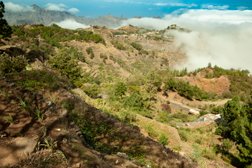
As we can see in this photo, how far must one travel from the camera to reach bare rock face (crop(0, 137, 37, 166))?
17.5ft

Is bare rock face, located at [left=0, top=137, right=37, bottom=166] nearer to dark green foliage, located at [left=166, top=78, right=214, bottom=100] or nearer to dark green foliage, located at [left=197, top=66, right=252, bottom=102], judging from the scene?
dark green foliage, located at [left=166, top=78, right=214, bottom=100]

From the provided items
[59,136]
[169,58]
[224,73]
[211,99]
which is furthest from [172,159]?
[169,58]

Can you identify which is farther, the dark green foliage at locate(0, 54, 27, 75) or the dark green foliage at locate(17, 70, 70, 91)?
the dark green foliage at locate(0, 54, 27, 75)

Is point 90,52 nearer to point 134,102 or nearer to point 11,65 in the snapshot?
point 134,102

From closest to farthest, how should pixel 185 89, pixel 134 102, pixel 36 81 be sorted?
pixel 36 81, pixel 134 102, pixel 185 89

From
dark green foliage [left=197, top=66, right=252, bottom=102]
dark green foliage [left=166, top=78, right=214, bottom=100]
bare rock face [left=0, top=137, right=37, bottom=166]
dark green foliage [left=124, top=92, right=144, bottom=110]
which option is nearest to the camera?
bare rock face [left=0, top=137, right=37, bottom=166]

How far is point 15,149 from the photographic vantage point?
558cm

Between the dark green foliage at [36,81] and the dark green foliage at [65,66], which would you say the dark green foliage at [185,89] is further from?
the dark green foliage at [36,81]

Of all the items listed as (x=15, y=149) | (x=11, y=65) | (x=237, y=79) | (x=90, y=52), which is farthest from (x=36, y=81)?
(x=90, y=52)

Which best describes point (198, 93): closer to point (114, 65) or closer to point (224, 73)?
point (224, 73)

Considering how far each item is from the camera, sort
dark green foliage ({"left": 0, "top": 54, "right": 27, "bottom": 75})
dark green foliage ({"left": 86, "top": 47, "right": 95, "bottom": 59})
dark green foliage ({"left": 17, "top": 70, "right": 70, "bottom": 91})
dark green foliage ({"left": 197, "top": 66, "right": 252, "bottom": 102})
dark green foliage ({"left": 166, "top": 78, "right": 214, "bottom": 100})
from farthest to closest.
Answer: dark green foliage ({"left": 86, "top": 47, "right": 95, "bottom": 59})
dark green foliage ({"left": 197, "top": 66, "right": 252, "bottom": 102})
dark green foliage ({"left": 166, "top": 78, "right": 214, "bottom": 100})
dark green foliage ({"left": 0, "top": 54, "right": 27, "bottom": 75})
dark green foliage ({"left": 17, "top": 70, "right": 70, "bottom": 91})

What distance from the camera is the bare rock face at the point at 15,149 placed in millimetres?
5345

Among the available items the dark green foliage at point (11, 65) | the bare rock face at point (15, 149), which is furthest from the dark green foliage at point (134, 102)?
the bare rock face at point (15, 149)

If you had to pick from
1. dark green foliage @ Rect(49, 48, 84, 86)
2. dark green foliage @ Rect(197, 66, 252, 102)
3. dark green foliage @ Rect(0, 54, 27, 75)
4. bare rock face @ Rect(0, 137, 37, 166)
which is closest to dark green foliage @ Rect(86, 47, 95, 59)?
dark green foliage @ Rect(197, 66, 252, 102)
